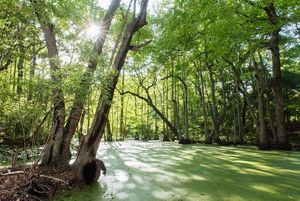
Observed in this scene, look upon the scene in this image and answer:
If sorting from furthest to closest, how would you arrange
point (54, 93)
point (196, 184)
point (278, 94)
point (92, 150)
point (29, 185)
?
point (278, 94) → point (92, 150) → point (196, 184) → point (54, 93) → point (29, 185)

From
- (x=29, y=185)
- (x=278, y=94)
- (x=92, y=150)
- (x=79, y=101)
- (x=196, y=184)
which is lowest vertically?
(x=196, y=184)

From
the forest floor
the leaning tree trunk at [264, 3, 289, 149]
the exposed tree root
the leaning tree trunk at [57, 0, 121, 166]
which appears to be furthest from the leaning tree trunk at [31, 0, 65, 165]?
the leaning tree trunk at [264, 3, 289, 149]

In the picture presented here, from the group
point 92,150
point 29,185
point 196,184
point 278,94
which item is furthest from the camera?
point 278,94

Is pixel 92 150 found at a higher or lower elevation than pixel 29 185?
higher

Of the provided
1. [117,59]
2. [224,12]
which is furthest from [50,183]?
[224,12]

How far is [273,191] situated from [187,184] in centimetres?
144

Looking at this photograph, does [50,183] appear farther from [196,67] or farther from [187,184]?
[196,67]

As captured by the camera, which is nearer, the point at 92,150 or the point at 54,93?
the point at 54,93

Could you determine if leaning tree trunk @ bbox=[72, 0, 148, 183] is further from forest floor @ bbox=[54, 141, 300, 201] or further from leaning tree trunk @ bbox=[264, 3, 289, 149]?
leaning tree trunk @ bbox=[264, 3, 289, 149]

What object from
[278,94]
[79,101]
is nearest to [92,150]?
[79,101]

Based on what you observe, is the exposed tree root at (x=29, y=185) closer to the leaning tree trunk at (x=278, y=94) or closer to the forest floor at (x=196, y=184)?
the forest floor at (x=196, y=184)

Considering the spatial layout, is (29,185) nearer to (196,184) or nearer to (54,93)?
(54,93)

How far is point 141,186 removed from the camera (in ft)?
15.7

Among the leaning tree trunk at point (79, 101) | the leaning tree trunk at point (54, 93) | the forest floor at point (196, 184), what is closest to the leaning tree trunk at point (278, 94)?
the forest floor at point (196, 184)
